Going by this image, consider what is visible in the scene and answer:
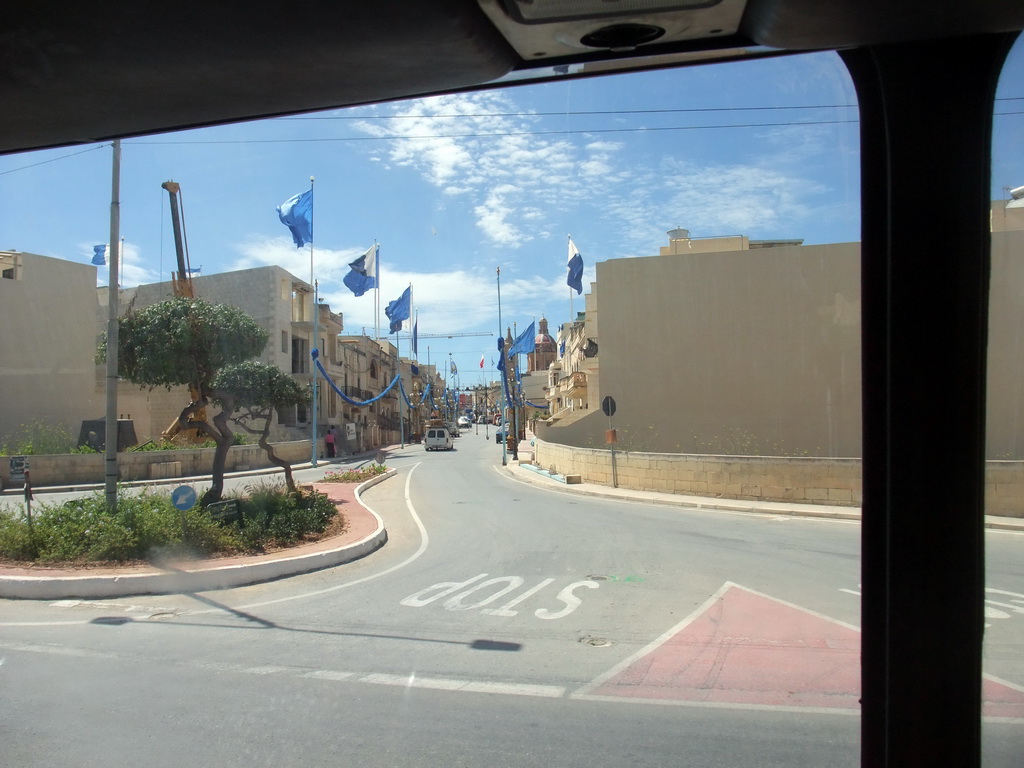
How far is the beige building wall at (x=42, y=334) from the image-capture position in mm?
7852

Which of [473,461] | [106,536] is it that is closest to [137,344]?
[106,536]

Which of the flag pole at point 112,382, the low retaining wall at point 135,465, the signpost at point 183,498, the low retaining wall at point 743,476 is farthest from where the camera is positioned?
the low retaining wall at point 135,465


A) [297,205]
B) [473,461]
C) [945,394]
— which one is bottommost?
[473,461]

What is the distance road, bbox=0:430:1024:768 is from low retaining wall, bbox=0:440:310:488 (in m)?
15.2

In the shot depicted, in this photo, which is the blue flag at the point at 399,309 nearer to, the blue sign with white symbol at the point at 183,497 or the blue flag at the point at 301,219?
the blue flag at the point at 301,219

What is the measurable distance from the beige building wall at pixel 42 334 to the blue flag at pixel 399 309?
16043mm

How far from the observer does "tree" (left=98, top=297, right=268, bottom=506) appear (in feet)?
49.4

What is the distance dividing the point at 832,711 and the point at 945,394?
11.7 ft

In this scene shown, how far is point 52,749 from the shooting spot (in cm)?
459

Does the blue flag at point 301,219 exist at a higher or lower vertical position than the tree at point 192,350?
higher

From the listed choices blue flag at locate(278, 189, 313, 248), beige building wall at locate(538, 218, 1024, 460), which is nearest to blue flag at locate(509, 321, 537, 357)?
beige building wall at locate(538, 218, 1024, 460)

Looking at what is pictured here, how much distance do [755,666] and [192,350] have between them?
1299 cm

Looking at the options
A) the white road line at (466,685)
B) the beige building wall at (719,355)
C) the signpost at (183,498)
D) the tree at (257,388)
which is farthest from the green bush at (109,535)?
the beige building wall at (719,355)

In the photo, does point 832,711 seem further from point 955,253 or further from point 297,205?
point 297,205
